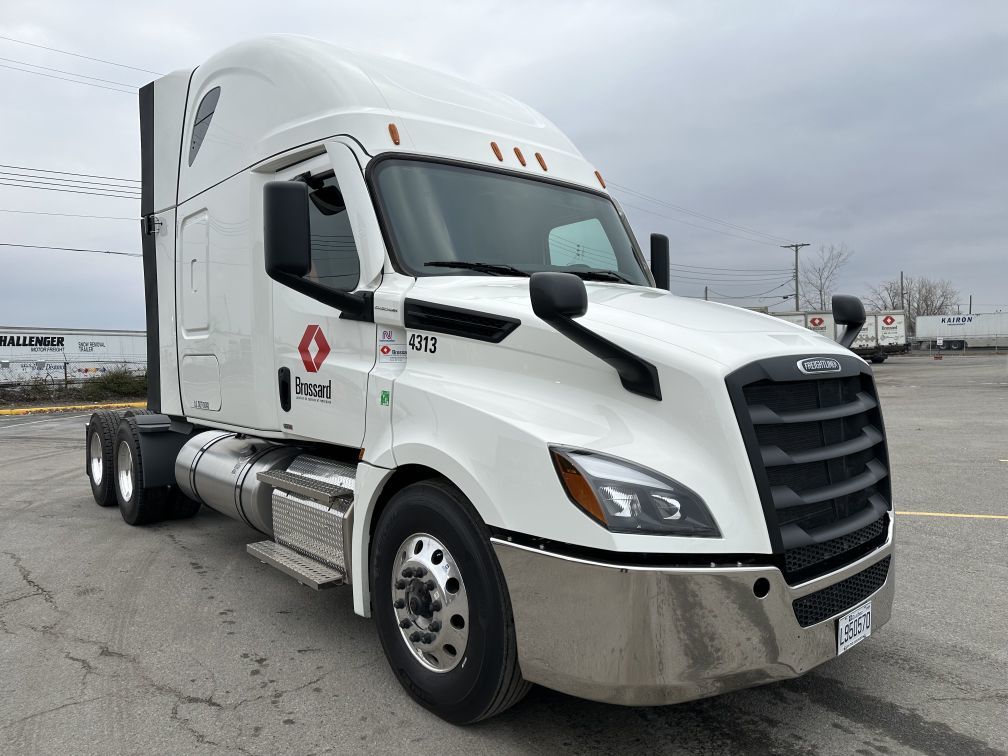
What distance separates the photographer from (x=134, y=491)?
690 cm

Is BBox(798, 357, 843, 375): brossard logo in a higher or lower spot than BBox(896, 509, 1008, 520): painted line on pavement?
higher

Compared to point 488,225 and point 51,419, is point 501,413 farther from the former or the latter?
point 51,419

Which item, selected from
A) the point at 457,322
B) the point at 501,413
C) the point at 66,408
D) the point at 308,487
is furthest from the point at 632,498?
the point at 66,408

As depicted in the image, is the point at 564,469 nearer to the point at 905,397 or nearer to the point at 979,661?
the point at 979,661

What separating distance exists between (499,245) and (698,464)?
1.75 meters

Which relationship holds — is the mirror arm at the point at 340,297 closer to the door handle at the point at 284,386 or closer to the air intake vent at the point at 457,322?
the air intake vent at the point at 457,322

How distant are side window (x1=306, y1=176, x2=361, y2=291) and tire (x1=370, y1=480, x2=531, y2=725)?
A: 1.23 metres

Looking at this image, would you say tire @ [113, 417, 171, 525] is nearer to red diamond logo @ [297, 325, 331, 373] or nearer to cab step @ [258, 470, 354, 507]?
cab step @ [258, 470, 354, 507]

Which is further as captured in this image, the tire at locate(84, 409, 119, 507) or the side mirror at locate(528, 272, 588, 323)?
the tire at locate(84, 409, 119, 507)

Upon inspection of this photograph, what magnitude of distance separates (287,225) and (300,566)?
6.04 feet

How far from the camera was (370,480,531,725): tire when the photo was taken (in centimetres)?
299

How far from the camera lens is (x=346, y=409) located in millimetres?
3967

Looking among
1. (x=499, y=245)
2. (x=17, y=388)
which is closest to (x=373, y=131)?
(x=499, y=245)

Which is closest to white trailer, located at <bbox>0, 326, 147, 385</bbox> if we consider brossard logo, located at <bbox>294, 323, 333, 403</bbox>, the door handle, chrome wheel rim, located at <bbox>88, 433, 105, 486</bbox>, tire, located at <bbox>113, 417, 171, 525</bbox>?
chrome wheel rim, located at <bbox>88, 433, 105, 486</bbox>
